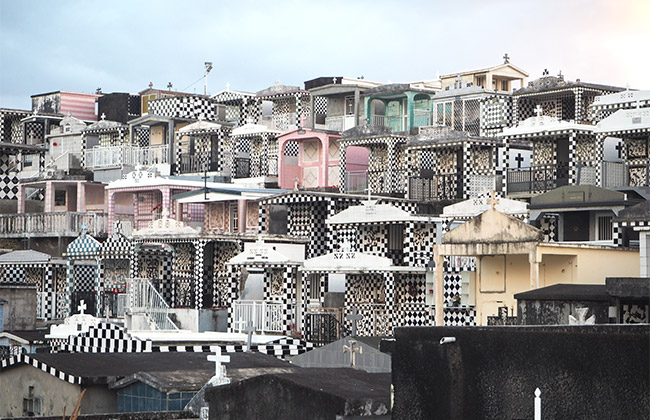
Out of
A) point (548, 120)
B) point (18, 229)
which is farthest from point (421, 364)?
point (18, 229)

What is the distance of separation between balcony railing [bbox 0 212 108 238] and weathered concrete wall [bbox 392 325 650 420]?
39453mm

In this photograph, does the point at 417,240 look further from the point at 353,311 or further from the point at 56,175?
the point at 56,175

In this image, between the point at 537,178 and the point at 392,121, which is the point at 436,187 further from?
the point at 392,121

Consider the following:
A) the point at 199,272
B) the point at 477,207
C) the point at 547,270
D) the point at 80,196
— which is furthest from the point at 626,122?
the point at 80,196

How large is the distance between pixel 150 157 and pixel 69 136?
271 inches

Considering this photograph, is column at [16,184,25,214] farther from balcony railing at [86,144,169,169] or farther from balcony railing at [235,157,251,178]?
balcony railing at [235,157,251,178]

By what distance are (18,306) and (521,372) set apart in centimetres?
3367

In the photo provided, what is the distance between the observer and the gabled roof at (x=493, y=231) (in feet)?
Result: 120

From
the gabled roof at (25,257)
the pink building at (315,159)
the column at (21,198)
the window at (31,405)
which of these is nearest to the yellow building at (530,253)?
the window at (31,405)

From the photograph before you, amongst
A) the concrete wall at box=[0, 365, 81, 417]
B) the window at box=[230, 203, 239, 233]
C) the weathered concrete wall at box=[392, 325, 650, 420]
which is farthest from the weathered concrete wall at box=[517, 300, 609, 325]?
the window at box=[230, 203, 239, 233]

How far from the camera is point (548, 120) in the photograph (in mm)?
46969

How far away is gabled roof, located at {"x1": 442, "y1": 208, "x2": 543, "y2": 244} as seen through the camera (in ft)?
120

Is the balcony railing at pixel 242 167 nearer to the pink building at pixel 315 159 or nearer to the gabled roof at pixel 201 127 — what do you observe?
the gabled roof at pixel 201 127

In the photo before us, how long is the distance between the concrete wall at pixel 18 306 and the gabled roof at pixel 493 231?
60.8 ft
